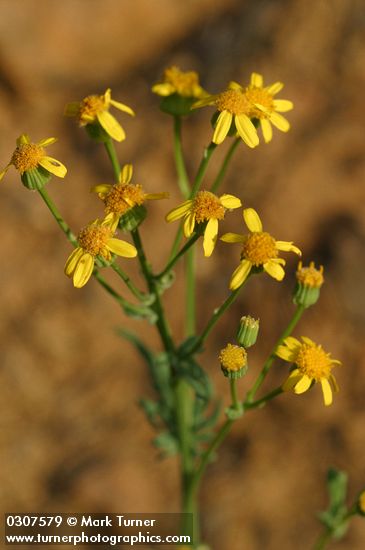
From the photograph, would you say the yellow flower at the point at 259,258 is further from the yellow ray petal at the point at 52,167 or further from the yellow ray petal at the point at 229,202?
the yellow ray petal at the point at 52,167

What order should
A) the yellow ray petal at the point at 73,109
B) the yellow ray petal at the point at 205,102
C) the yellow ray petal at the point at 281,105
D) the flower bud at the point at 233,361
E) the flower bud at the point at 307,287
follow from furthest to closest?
1. the yellow ray petal at the point at 281,105
2. the yellow ray petal at the point at 73,109
3. the yellow ray petal at the point at 205,102
4. the flower bud at the point at 307,287
5. the flower bud at the point at 233,361

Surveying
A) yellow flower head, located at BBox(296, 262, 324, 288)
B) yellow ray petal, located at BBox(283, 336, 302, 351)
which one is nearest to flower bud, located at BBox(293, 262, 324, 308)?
yellow flower head, located at BBox(296, 262, 324, 288)

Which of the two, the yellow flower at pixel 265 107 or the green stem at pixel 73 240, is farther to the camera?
the yellow flower at pixel 265 107

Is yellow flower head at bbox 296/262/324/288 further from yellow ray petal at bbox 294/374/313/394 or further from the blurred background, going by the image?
the blurred background

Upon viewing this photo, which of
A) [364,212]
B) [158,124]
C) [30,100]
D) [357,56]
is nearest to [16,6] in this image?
A: [30,100]

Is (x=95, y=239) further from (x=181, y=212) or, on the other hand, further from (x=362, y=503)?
(x=362, y=503)

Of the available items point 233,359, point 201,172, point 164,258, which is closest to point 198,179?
point 201,172

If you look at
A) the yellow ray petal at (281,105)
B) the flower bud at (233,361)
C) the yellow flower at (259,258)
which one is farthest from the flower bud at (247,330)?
the yellow ray petal at (281,105)
